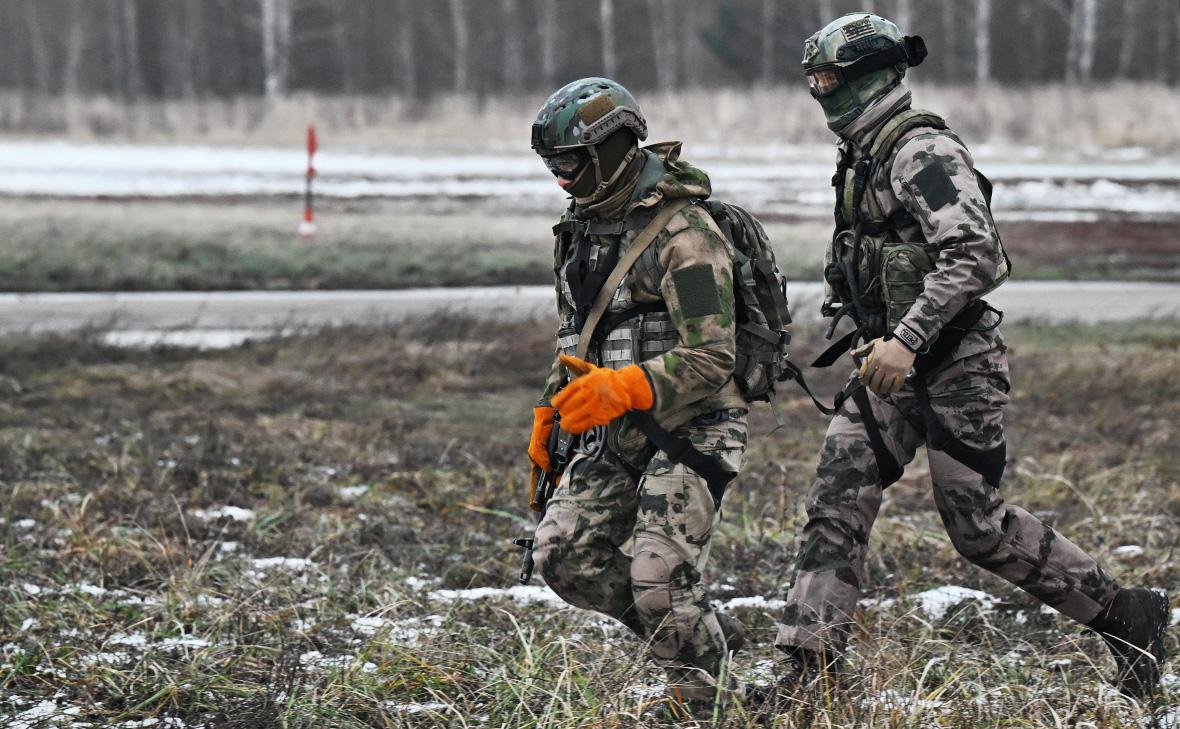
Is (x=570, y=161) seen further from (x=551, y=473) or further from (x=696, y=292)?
(x=551, y=473)

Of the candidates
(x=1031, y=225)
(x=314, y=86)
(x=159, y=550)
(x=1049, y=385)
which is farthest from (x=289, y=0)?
(x=159, y=550)

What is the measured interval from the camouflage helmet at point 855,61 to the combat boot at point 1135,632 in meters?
1.57

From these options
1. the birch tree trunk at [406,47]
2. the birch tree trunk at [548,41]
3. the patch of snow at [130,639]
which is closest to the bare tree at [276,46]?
the birch tree trunk at [406,47]

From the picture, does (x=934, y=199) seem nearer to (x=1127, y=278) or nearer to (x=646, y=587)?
(x=646, y=587)

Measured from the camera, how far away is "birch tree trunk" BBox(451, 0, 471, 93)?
33.8 metres

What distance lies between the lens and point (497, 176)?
19578mm

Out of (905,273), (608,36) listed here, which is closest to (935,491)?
(905,273)

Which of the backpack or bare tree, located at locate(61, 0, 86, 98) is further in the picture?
bare tree, located at locate(61, 0, 86, 98)

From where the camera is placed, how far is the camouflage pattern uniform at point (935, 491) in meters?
3.79

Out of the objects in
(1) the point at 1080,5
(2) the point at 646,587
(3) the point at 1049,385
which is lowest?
(3) the point at 1049,385

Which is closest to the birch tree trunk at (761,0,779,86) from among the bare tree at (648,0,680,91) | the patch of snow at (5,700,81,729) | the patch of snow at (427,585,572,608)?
the bare tree at (648,0,680,91)

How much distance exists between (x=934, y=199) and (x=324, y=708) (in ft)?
6.86

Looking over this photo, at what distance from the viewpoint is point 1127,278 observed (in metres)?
13.4

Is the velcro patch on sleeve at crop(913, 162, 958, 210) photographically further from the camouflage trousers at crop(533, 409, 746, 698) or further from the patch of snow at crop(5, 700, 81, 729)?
the patch of snow at crop(5, 700, 81, 729)
